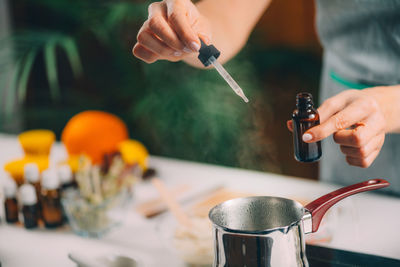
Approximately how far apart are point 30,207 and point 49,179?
0.09 m

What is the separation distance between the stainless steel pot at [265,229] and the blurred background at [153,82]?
1.09 meters

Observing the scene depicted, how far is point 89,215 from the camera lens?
963 mm

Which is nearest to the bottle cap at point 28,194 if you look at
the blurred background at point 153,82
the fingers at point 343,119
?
the fingers at point 343,119

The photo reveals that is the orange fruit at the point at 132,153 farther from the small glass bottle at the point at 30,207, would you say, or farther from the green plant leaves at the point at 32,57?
the green plant leaves at the point at 32,57

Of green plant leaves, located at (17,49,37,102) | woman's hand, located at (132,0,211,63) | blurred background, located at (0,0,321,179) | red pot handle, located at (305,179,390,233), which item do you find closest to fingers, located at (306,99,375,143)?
red pot handle, located at (305,179,390,233)

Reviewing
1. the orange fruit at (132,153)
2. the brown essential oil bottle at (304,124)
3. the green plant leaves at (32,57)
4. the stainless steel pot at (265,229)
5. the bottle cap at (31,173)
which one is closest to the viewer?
the stainless steel pot at (265,229)

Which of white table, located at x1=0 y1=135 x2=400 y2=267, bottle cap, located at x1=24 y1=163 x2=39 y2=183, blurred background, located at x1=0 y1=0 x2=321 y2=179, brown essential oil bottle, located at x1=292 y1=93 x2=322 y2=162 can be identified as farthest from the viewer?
blurred background, located at x1=0 y1=0 x2=321 y2=179

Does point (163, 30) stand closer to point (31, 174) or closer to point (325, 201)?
point (325, 201)

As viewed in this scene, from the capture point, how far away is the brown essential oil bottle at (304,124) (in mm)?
Answer: 648

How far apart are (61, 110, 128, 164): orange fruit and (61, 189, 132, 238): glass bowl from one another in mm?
256

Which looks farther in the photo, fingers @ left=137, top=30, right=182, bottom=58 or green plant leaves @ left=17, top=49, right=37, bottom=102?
green plant leaves @ left=17, top=49, right=37, bottom=102

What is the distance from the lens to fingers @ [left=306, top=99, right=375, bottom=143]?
2.15 feet

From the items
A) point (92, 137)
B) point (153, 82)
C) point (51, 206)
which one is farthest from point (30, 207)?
point (153, 82)

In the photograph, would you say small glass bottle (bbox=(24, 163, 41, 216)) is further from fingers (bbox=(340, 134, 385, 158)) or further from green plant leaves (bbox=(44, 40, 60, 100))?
green plant leaves (bbox=(44, 40, 60, 100))
